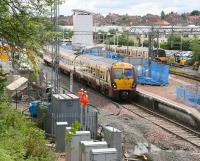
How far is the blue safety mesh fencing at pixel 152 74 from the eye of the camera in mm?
43812

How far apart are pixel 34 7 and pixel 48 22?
1760mm

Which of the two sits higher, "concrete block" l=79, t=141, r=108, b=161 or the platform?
"concrete block" l=79, t=141, r=108, b=161

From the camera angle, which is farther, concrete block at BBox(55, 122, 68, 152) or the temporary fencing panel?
the temporary fencing panel

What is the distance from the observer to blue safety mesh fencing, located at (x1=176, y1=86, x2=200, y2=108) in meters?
30.7

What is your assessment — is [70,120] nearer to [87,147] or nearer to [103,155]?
[87,147]

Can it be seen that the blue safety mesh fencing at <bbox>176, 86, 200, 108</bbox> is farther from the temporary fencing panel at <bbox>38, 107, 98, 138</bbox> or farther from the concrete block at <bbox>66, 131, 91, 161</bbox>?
the concrete block at <bbox>66, 131, 91, 161</bbox>

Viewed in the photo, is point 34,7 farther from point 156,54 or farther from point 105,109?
point 156,54

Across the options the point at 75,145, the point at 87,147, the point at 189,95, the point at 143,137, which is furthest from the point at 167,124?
the point at 87,147

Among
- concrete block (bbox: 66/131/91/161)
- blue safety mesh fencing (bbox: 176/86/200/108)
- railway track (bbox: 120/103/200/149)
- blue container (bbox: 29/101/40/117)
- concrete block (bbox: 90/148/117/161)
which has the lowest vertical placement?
railway track (bbox: 120/103/200/149)

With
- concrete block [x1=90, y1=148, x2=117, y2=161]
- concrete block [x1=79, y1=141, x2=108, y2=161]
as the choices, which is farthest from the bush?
concrete block [x1=90, y1=148, x2=117, y2=161]

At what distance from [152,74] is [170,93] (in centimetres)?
808

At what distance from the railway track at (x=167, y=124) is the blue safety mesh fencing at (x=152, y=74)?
8.92 meters

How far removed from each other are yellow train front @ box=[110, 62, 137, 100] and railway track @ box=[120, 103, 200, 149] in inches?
38.0

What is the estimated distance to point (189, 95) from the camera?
32.0 m
